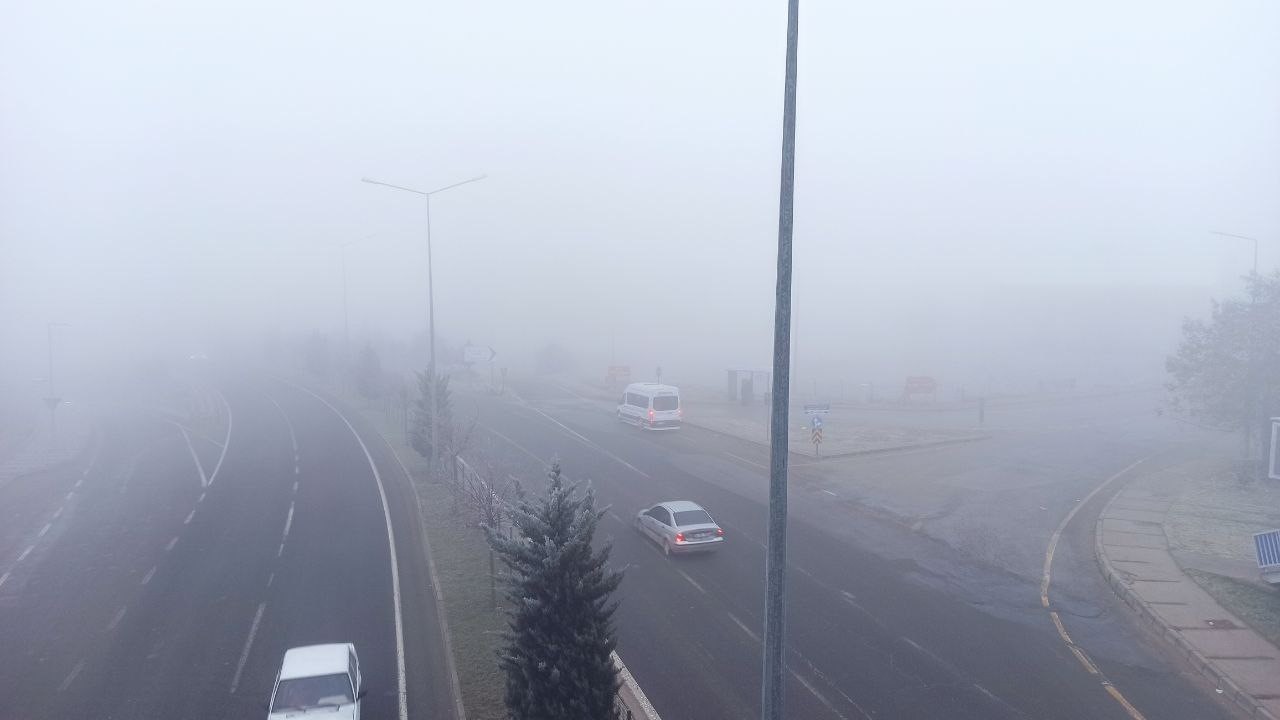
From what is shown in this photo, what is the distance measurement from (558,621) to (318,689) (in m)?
3.99

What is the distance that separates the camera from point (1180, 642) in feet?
43.1

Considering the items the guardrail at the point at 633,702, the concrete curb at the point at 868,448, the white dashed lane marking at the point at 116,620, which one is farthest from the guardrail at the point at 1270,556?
the white dashed lane marking at the point at 116,620

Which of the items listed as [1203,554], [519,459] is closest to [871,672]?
[1203,554]

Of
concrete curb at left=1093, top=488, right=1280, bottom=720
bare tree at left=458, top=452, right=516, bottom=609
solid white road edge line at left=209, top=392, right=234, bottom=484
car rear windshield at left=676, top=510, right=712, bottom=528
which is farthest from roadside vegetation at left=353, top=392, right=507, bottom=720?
concrete curb at left=1093, top=488, right=1280, bottom=720

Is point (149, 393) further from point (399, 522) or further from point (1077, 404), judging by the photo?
point (1077, 404)

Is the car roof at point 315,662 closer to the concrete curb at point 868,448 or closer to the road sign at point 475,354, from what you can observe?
the concrete curb at point 868,448

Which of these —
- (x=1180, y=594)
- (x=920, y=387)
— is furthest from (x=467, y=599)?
(x=920, y=387)

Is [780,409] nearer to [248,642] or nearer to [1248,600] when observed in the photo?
[248,642]

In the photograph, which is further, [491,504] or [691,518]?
[691,518]

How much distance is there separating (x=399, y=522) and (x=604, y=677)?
14711 millimetres

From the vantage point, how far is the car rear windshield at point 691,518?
61.4 ft

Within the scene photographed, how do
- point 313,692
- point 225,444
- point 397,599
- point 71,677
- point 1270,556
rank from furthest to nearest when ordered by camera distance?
point 225,444 < point 397,599 < point 1270,556 < point 71,677 < point 313,692

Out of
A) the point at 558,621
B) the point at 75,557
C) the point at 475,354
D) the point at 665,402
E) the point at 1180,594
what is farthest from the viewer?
the point at 475,354

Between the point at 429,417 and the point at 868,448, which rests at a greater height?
the point at 429,417
